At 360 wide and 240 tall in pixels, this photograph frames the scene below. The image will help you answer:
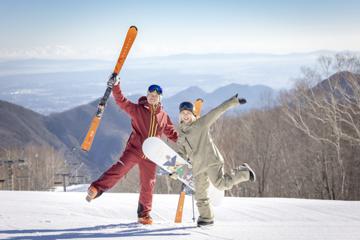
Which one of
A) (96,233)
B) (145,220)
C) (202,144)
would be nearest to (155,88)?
(202,144)

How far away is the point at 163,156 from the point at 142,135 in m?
0.38

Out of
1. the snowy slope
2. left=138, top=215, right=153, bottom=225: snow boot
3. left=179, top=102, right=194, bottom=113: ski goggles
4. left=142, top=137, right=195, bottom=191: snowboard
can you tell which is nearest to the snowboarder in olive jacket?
left=179, top=102, right=194, bottom=113: ski goggles

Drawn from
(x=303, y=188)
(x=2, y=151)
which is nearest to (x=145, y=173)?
(x=303, y=188)

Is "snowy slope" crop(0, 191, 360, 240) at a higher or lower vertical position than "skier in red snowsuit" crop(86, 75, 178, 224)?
lower

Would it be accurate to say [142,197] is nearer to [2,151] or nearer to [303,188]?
[303,188]

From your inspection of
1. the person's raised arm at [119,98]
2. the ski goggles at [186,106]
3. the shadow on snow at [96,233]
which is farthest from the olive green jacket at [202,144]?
the person's raised arm at [119,98]

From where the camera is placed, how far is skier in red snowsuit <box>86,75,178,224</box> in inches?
205

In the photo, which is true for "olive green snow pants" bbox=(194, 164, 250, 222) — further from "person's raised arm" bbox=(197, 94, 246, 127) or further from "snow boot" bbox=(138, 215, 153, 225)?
"snow boot" bbox=(138, 215, 153, 225)

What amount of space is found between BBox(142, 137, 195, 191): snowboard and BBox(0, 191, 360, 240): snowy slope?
62 cm

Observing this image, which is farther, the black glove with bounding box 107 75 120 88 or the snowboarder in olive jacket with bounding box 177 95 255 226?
the black glove with bounding box 107 75 120 88

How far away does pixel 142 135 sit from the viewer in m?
5.25

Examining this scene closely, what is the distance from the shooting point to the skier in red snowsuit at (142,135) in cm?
520

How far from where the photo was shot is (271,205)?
7.35 metres

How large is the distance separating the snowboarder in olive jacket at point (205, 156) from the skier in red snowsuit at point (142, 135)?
17.8 inches
